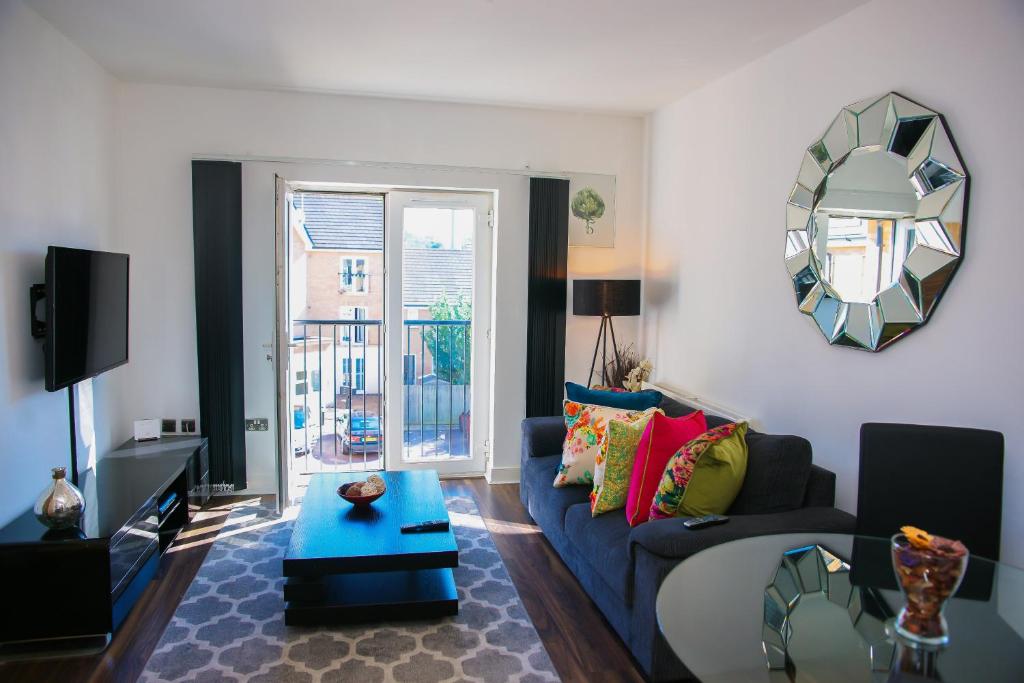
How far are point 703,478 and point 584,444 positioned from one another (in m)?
0.93

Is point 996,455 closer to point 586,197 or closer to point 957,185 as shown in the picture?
point 957,185

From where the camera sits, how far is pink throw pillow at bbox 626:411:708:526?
2.90 metres

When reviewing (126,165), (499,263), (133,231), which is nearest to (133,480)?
(133,231)

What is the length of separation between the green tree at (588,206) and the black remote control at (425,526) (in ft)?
8.51

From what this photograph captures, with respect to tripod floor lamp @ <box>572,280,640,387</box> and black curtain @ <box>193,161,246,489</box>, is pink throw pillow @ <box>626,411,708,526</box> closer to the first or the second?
tripod floor lamp @ <box>572,280,640,387</box>

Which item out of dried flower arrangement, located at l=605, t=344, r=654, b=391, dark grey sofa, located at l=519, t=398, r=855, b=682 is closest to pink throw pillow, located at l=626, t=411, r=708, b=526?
dark grey sofa, located at l=519, t=398, r=855, b=682

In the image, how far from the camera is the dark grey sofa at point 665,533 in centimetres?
244

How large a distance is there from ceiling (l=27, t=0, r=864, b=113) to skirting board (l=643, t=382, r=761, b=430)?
186 centimetres

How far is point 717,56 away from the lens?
12.0ft

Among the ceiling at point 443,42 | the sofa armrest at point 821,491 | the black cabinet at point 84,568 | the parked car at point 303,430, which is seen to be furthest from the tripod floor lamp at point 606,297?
the black cabinet at point 84,568

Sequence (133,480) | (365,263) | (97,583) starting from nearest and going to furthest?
(97,583)
(133,480)
(365,263)

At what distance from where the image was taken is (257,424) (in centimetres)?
A: 467

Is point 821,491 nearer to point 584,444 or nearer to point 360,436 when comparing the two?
point 584,444

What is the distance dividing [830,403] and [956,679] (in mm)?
1717
